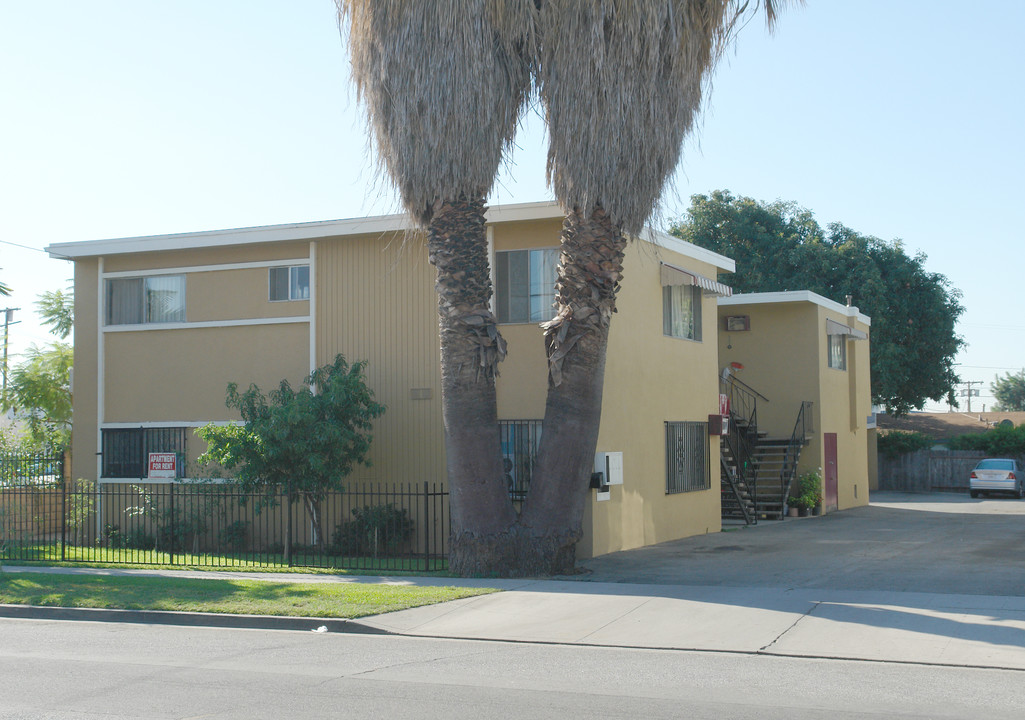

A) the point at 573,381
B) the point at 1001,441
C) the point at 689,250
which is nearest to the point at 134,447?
the point at 573,381

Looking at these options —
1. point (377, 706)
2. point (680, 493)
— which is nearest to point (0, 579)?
point (377, 706)

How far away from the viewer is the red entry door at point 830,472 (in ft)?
95.5

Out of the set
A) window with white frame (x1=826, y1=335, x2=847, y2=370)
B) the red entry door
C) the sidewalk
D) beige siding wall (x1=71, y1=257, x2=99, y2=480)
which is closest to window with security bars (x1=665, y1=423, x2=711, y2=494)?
the sidewalk

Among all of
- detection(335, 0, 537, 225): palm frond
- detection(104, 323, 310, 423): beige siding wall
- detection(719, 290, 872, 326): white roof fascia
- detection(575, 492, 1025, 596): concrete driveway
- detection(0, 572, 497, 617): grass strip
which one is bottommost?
detection(575, 492, 1025, 596): concrete driveway

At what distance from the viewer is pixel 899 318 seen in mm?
43656

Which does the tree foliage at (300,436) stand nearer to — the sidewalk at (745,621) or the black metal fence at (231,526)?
the black metal fence at (231,526)

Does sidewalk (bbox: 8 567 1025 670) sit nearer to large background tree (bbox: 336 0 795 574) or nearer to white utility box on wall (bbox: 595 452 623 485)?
large background tree (bbox: 336 0 795 574)

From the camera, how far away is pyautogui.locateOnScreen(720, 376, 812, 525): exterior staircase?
2578cm

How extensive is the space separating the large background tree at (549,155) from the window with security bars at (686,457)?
579cm

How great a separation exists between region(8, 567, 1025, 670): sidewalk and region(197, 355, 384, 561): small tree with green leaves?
5.00 m

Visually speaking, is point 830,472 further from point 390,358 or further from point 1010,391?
point 1010,391

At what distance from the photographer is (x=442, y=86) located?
549 inches

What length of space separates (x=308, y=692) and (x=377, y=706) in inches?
29.3

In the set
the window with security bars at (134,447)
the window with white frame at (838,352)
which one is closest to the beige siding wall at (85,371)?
the window with security bars at (134,447)
